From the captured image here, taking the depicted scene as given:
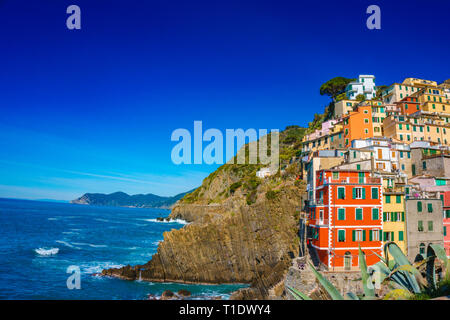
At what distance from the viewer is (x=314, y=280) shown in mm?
27984

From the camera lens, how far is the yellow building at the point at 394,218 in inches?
1236

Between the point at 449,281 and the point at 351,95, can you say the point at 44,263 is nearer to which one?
the point at 449,281

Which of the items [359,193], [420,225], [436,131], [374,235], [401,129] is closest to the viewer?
[374,235]

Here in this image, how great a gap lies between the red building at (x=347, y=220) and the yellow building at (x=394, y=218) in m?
1.07

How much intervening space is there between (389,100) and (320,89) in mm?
20381

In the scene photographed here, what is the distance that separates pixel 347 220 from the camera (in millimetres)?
Result: 30094

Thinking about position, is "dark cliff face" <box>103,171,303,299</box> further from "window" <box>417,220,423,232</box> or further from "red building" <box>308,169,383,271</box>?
"window" <box>417,220,423,232</box>

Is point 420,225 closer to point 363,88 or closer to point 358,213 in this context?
point 358,213

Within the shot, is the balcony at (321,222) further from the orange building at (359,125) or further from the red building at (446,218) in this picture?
the orange building at (359,125)

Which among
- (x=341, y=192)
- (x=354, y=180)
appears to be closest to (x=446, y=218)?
(x=354, y=180)

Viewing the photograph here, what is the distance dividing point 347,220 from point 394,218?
602 cm

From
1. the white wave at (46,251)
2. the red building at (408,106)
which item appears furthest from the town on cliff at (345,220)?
the white wave at (46,251)
